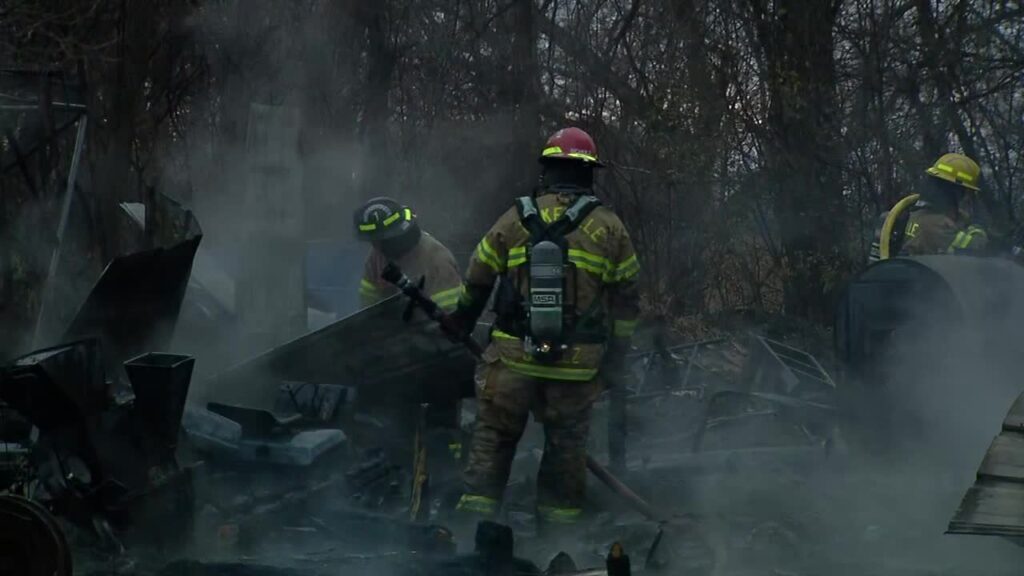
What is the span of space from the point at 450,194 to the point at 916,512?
26.8 ft

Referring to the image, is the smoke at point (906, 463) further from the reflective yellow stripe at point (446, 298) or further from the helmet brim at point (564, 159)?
the helmet brim at point (564, 159)

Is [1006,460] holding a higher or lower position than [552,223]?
lower

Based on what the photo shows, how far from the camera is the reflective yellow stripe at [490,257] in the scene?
6.16 metres

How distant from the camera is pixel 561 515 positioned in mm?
6203

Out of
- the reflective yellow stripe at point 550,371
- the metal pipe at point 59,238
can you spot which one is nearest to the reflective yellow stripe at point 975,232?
the reflective yellow stripe at point 550,371

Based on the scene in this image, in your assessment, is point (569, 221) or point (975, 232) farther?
point (975, 232)

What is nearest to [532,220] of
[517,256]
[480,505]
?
[517,256]

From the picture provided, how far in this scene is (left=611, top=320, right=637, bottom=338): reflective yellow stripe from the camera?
6.28 meters

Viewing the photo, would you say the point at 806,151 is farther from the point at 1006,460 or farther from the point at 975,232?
the point at 1006,460

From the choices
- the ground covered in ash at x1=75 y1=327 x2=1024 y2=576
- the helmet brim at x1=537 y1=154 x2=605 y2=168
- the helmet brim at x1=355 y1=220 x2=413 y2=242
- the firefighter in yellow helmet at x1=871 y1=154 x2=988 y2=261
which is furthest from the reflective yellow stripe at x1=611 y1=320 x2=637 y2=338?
the firefighter in yellow helmet at x1=871 y1=154 x2=988 y2=261

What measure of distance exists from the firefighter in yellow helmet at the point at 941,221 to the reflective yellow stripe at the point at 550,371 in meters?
3.54

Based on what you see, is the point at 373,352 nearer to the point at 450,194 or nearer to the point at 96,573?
the point at 96,573

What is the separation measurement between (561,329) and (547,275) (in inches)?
10.3

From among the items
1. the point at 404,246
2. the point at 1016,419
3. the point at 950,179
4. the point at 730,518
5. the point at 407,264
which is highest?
the point at 950,179
